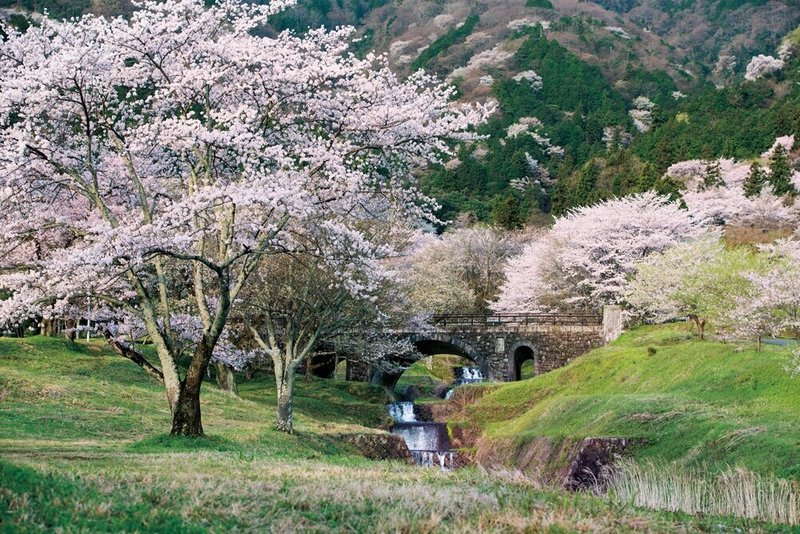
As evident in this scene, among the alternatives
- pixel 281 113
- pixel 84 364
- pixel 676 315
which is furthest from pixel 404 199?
pixel 676 315

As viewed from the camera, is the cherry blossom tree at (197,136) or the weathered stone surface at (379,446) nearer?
the cherry blossom tree at (197,136)

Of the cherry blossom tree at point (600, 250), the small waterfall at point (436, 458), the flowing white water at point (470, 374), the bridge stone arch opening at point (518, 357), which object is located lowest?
the small waterfall at point (436, 458)

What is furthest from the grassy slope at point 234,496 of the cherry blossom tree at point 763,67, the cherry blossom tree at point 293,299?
the cherry blossom tree at point 763,67

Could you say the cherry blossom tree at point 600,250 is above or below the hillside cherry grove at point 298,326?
above

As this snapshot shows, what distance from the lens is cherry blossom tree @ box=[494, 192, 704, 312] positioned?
5194 centimetres

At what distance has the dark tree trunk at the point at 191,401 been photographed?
662 inches

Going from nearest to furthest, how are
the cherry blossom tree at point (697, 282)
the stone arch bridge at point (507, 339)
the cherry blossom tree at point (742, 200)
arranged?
the cherry blossom tree at point (697, 282), the stone arch bridge at point (507, 339), the cherry blossom tree at point (742, 200)

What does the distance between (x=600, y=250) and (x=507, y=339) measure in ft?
27.7

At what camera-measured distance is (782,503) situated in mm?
8859

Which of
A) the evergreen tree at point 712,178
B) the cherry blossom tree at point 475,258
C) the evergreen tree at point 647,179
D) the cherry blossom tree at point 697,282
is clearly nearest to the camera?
the cherry blossom tree at point 697,282

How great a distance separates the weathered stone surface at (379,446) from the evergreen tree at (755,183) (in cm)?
5356

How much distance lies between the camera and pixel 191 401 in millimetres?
16938

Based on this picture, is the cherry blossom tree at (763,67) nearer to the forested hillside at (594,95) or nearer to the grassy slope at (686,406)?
the forested hillside at (594,95)

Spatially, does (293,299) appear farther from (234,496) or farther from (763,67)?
(763,67)
